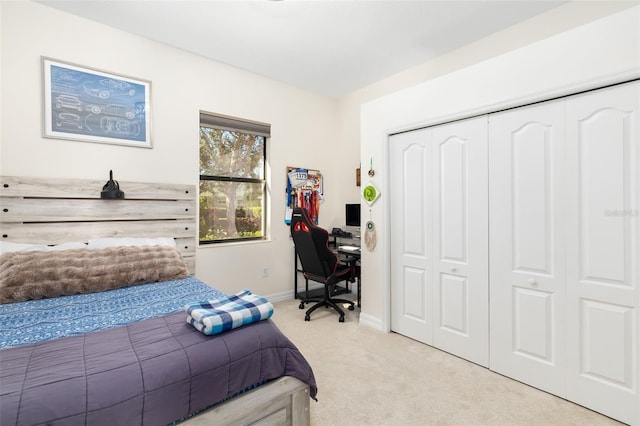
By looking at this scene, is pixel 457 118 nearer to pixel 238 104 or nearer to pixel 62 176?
pixel 238 104

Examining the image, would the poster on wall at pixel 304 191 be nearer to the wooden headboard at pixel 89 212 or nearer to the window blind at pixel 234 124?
the window blind at pixel 234 124

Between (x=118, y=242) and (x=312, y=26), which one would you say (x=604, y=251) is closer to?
(x=312, y=26)

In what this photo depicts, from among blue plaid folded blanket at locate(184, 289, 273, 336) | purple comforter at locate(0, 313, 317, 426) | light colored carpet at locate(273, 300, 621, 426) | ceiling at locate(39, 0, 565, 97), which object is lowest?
light colored carpet at locate(273, 300, 621, 426)

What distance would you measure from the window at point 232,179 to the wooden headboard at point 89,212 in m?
0.40

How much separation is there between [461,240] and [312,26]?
2.30 m

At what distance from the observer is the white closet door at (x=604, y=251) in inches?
67.7

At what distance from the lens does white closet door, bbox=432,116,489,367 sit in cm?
234

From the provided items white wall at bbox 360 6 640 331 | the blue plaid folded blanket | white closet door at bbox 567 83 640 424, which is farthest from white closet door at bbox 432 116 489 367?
the blue plaid folded blanket

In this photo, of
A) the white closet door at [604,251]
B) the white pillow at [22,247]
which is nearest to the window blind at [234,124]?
the white pillow at [22,247]

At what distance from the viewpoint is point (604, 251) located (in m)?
1.81

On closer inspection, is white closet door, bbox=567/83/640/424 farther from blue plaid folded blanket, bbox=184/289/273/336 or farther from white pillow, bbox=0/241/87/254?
white pillow, bbox=0/241/87/254

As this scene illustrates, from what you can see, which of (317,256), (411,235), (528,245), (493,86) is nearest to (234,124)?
(317,256)

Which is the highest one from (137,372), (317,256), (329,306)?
(317,256)

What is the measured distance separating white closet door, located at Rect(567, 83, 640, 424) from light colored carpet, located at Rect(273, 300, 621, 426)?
222mm
